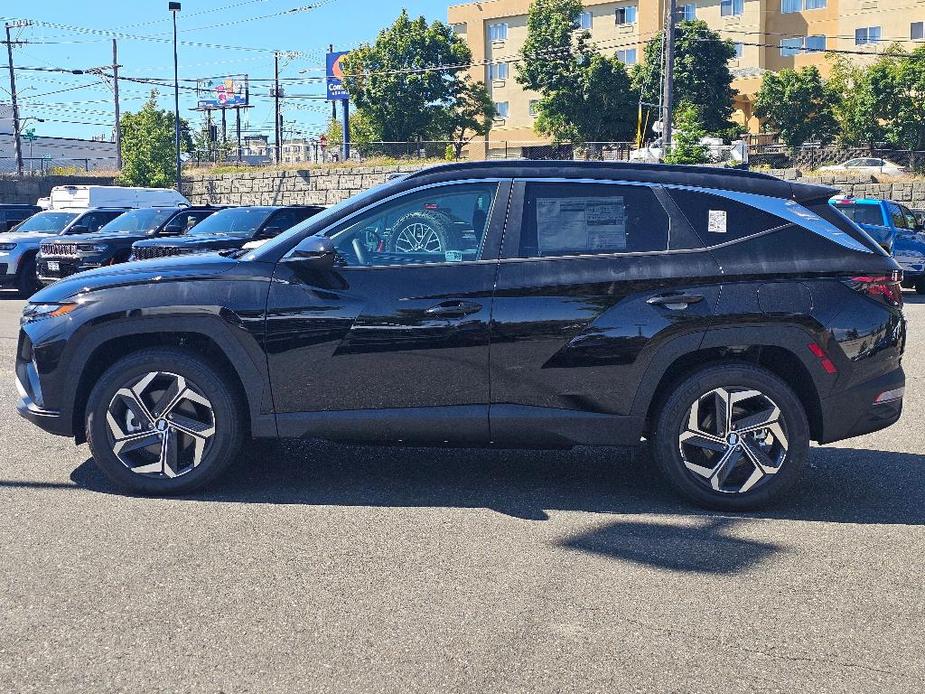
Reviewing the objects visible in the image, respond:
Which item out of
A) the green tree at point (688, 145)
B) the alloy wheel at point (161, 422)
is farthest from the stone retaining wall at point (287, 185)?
the alloy wheel at point (161, 422)

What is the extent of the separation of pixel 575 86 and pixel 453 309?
6023 cm

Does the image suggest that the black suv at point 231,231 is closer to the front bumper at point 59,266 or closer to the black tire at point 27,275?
the front bumper at point 59,266

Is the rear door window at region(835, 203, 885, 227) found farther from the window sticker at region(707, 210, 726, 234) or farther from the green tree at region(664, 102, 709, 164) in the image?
the window sticker at region(707, 210, 726, 234)

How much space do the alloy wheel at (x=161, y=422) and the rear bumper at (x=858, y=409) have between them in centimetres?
321

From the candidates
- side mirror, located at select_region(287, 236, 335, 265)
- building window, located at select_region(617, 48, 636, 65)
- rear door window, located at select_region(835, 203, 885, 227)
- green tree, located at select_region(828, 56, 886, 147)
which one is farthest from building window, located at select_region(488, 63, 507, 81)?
side mirror, located at select_region(287, 236, 335, 265)

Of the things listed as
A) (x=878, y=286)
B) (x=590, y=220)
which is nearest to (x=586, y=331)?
(x=590, y=220)

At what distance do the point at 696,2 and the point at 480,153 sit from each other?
1752 centimetres

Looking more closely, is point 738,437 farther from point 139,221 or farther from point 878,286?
point 139,221

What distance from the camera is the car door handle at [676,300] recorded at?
5480 millimetres

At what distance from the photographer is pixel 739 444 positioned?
5.51 m

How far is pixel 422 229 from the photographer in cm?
566

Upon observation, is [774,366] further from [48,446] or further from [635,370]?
[48,446]

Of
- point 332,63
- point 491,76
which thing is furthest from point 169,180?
point 491,76

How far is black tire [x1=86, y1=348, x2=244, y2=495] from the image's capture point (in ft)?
18.5
